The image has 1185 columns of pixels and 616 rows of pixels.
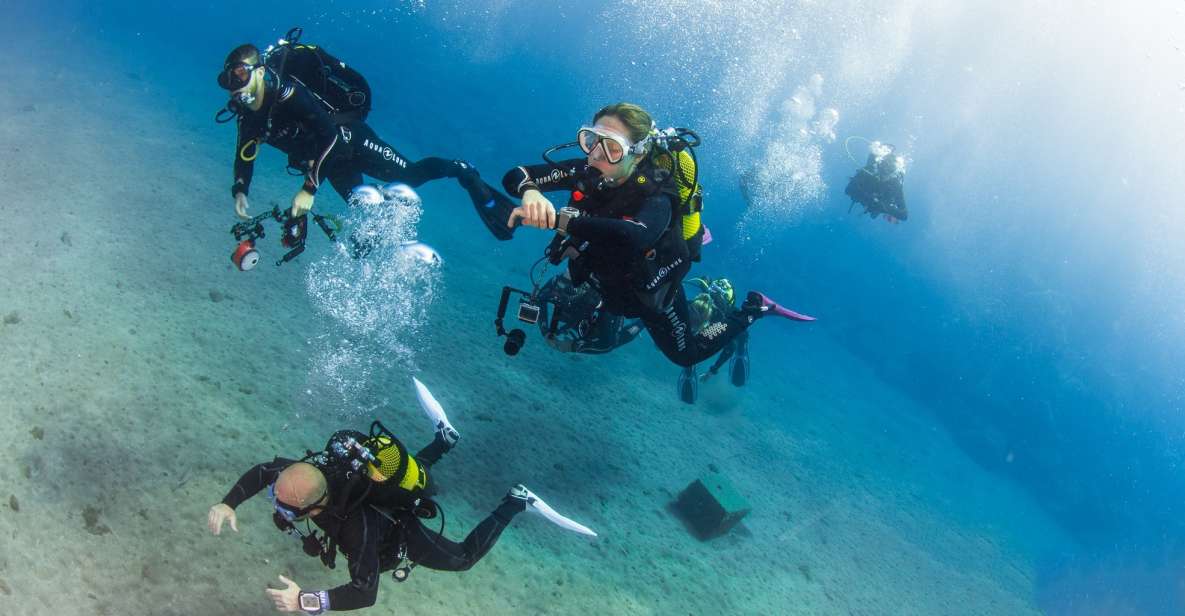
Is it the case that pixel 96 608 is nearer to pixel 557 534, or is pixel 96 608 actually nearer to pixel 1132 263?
pixel 557 534

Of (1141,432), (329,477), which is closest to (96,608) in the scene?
(329,477)

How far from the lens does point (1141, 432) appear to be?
33.4 m

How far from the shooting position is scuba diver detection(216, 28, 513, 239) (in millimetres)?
5203

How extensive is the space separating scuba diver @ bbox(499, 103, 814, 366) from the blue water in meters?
5.44

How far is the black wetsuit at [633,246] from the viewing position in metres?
3.27

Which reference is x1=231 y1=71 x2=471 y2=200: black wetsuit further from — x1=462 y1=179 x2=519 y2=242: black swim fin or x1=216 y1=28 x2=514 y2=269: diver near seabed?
x1=462 y1=179 x2=519 y2=242: black swim fin

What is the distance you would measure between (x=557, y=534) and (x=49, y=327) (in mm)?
6052

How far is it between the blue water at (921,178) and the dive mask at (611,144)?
643 centimetres

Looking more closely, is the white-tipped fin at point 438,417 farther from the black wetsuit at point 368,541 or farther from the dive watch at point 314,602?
the dive watch at point 314,602

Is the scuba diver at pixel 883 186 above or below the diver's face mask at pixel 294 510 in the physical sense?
above

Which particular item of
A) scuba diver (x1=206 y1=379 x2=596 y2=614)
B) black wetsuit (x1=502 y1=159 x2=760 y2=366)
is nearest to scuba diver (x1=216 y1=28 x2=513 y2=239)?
black wetsuit (x1=502 y1=159 x2=760 y2=366)

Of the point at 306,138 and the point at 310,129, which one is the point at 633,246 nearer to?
the point at 310,129

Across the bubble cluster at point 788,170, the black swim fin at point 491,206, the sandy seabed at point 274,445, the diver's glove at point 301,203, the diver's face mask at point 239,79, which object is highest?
the bubble cluster at point 788,170

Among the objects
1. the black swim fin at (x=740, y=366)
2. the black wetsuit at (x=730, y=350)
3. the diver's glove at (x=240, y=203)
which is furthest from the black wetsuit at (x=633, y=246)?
the black swim fin at (x=740, y=366)
